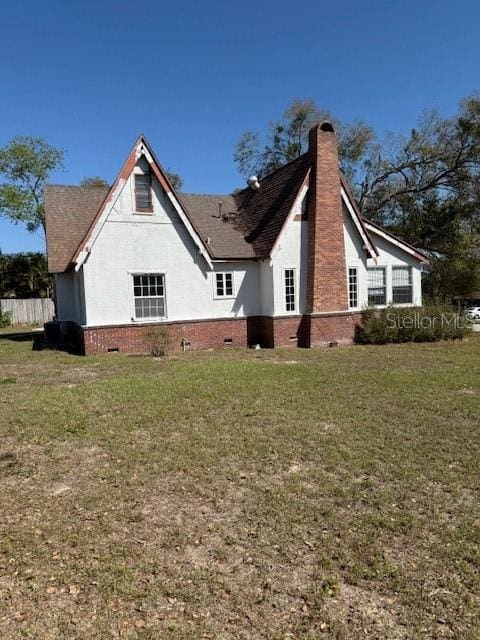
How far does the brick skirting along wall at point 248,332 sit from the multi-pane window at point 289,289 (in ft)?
1.62

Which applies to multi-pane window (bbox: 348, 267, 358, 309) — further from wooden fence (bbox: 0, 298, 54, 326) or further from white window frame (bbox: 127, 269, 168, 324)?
wooden fence (bbox: 0, 298, 54, 326)

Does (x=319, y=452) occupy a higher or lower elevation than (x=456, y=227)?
lower

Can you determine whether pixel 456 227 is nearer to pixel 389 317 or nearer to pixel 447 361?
pixel 389 317

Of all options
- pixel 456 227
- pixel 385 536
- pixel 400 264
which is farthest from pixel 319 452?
pixel 456 227

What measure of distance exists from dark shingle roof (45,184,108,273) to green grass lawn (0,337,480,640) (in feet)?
32.1

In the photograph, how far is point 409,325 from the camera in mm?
18312

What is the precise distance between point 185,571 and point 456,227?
34.7 meters

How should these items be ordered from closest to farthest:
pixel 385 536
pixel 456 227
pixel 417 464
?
1. pixel 385 536
2. pixel 417 464
3. pixel 456 227

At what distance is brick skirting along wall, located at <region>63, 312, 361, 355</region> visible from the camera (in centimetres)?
1573

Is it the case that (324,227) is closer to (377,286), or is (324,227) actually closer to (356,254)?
(356,254)

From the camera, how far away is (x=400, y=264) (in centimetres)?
2022

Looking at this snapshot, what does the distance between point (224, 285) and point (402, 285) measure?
838 cm

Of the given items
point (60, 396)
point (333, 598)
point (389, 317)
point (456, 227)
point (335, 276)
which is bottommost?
point (333, 598)

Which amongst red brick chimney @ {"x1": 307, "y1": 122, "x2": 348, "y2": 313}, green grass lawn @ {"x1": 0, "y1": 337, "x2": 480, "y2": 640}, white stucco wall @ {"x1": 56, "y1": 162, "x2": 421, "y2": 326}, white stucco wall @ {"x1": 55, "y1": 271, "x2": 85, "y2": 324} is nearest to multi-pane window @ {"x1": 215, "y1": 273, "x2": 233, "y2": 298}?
white stucco wall @ {"x1": 56, "y1": 162, "x2": 421, "y2": 326}
